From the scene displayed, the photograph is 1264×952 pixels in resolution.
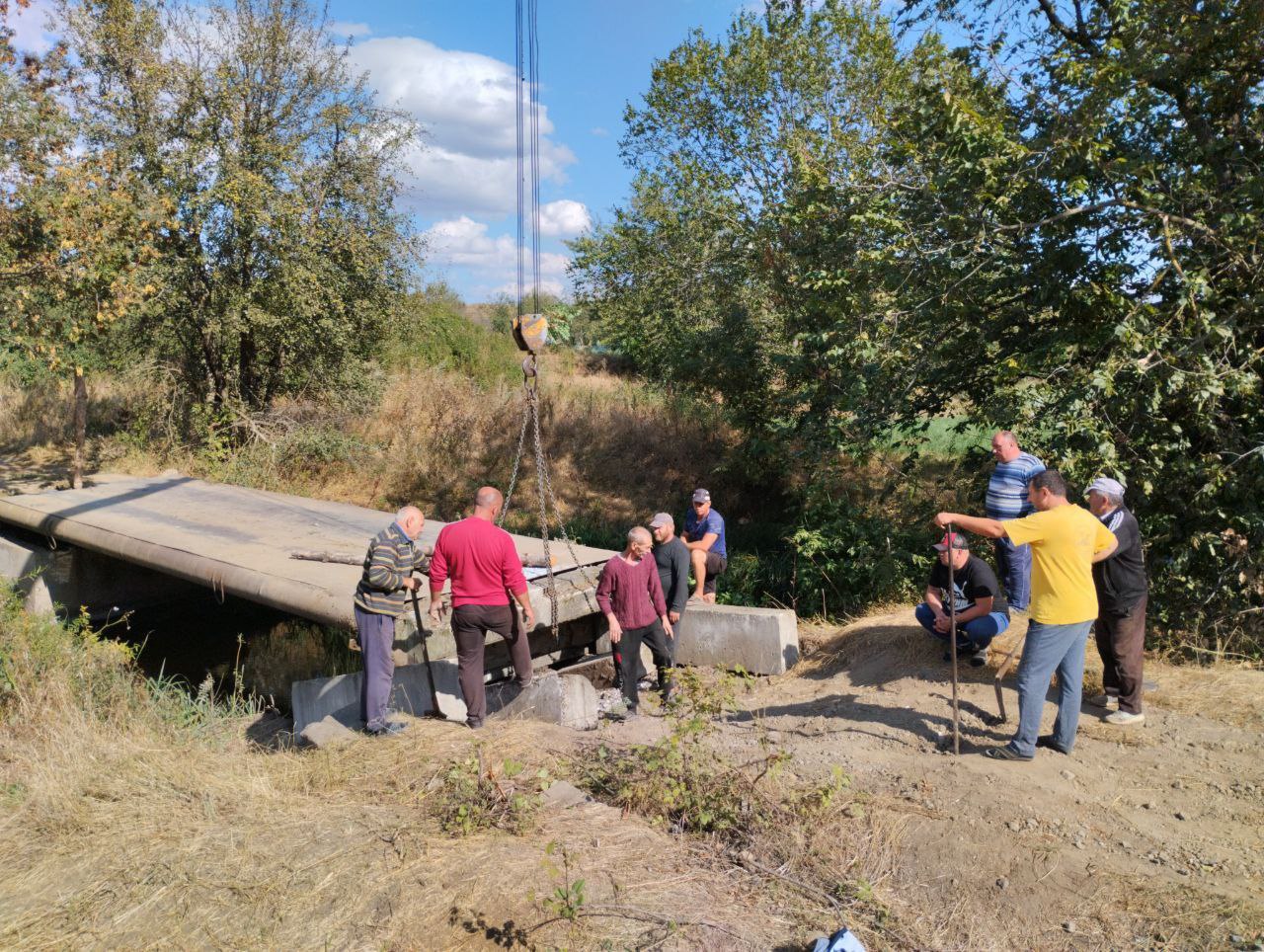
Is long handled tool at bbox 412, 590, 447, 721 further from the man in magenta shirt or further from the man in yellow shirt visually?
the man in yellow shirt

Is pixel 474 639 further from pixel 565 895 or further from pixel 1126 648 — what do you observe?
pixel 1126 648

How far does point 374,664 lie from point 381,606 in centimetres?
41

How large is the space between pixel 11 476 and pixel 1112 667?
52.8ft

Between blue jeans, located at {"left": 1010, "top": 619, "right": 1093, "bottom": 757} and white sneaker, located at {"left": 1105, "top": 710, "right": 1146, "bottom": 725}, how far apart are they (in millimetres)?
624

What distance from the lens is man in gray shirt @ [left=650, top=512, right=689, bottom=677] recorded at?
311 inches

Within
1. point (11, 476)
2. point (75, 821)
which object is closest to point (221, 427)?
point (11, 476)

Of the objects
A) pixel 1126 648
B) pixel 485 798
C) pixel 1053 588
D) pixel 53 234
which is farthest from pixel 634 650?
pixel 53 234

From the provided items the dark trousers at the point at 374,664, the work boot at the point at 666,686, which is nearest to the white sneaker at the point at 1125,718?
the work boot at the point at 666,686

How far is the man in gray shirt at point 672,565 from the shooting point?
7.89 m

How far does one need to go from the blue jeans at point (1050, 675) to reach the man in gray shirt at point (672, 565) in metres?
3.21

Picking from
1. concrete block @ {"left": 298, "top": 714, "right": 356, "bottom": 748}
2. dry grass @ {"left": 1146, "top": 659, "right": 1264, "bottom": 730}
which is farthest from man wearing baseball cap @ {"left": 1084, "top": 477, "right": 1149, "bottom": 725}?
concrete block @ {"left": 298, "top": 714, "right": 356, "bottom": 748}

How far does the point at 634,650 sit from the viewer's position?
757 centimetres

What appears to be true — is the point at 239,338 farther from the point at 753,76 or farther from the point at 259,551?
the point at 753,76

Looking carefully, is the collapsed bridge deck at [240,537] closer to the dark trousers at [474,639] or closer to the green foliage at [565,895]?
the dark trousers at [474,639]
